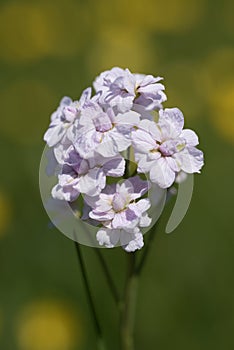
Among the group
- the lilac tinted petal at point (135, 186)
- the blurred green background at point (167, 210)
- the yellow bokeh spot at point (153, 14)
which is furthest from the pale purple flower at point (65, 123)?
the yellow bokeh spot at point (153, 14)

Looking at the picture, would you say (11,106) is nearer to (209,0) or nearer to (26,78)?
(26,78)

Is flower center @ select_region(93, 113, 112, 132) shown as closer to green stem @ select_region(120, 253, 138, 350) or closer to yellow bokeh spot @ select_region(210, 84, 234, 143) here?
green stem @ select_region(120, 253, 138, 350)

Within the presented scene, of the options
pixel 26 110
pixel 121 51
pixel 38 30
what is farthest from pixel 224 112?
pixel 38 30

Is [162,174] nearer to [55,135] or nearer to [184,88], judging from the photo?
[55,135]

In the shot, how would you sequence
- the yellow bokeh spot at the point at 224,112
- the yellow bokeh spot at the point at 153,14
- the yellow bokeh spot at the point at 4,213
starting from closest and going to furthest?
the yellow bokeh spot at the point at 4,213 → the yellow bokeh spot at the point at 224,112 → the yellow bokeh spot at the point at 153,14

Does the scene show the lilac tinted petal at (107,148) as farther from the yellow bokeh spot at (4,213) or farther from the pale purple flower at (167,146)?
the yellow bokeh spot at (4,213)

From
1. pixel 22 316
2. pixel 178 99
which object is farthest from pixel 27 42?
pixel 22 316

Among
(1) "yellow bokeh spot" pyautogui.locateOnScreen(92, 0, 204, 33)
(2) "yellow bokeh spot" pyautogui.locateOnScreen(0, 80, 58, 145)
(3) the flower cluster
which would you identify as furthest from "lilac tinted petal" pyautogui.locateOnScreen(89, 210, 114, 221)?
(1) "yellow bokeh spot" pyautogui.locateOnScreen(92, 0, 204, 33)
